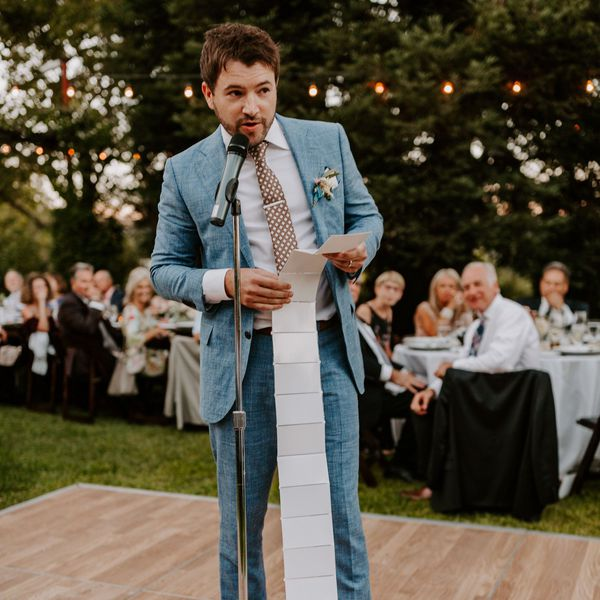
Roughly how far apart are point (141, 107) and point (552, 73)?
5937 millimetres

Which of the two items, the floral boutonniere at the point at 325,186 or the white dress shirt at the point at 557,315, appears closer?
the floral boutonniere at the point at 325,186

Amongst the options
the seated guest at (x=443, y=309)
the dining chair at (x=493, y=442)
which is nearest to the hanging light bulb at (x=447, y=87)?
the seated guest at (x=443, y=309)

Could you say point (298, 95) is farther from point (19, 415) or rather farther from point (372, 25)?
point (19, 415)

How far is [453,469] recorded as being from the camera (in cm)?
452

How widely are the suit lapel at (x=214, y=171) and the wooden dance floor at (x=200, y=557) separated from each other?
182 centimetres

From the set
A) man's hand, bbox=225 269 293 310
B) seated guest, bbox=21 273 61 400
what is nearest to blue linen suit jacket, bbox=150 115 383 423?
man's hand, bbox=225 269 293 310

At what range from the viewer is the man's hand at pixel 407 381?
543cm

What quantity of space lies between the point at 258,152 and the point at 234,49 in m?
0.28

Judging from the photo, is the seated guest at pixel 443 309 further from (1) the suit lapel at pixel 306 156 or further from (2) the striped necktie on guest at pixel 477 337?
(1) the suit lapel at pixel 306 156

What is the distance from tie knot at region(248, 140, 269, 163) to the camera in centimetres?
209

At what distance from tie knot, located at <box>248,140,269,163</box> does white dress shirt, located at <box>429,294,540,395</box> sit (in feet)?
9.39

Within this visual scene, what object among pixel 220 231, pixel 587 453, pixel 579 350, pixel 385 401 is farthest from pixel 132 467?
pixel 220 231

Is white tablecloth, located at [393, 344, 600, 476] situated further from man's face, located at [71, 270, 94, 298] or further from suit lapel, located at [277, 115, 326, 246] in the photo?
man's face, located at [71, 270, 94, 298]

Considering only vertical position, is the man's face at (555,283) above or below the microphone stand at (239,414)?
above
